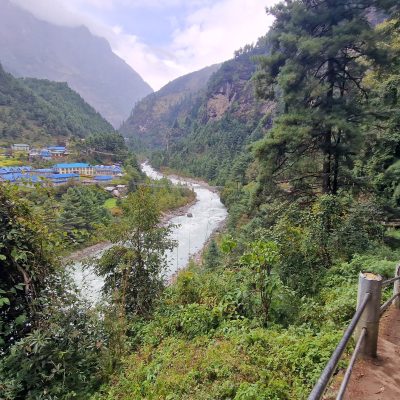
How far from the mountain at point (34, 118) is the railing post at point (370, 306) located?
67.4 m

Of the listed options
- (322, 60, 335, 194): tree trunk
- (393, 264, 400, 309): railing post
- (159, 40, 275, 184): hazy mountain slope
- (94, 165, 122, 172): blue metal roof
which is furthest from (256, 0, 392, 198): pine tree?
(94, 165, 122, 172): blue metal roof

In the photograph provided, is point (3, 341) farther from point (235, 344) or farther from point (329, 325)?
point (329, 325)

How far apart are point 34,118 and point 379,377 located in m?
87.6

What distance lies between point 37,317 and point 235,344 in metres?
3.03

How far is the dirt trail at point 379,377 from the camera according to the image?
272 centimetres

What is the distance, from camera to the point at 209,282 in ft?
22.4

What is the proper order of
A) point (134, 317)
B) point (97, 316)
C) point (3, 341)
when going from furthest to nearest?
point (134, 317) → point (97, 316) → point (3, 341)

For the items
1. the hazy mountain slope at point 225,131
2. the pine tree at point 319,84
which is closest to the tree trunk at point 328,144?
the pine tree at point 319,84

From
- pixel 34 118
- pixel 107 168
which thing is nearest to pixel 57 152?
pixel 107 168


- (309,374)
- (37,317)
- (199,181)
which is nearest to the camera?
(309,374)

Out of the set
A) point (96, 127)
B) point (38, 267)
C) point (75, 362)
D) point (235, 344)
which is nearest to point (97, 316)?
point (75, 362)

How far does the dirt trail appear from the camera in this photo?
2.72m

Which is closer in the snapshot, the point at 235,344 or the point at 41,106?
the point at 235,344

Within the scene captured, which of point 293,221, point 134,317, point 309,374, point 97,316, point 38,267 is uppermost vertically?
point 293,221
